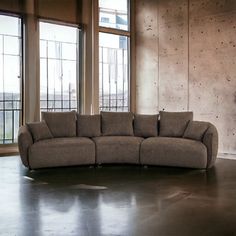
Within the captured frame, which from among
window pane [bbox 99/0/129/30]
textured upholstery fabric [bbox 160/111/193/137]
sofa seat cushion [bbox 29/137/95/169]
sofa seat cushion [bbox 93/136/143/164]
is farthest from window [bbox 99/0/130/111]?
sofa seat cushion [bbox 29/137/95/169]

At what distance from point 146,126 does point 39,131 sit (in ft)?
6.01

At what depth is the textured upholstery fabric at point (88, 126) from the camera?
6.09 meters

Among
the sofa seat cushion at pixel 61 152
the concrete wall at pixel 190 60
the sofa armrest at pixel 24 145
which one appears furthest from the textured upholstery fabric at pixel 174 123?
the sofa armrest at pixel 24 145

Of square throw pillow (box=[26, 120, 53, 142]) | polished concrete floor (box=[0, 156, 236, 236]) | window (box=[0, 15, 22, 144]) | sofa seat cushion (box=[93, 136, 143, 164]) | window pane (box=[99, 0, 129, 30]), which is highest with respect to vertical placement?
window pane (box=[99, 0, 129, 30])

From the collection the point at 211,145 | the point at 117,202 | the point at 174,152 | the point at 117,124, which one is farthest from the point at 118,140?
the point at 117,202

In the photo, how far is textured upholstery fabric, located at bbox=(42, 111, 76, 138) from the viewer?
5918 mm

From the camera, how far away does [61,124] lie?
596 cm

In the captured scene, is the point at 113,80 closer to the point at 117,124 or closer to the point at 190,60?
the point at 190,60

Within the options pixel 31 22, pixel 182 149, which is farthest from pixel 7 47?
pixel 182 149

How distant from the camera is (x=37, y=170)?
5328mm

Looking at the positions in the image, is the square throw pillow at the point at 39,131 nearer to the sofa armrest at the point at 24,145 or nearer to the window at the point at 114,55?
the sofa armrest at the point at 24,145

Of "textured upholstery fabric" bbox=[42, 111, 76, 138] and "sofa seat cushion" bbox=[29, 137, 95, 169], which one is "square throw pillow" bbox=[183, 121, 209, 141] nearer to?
"sofa seat cushion" bbox=[29, 137, 95, 169]

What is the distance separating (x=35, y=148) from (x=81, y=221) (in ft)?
8.22

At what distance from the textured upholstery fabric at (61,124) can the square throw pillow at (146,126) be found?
3.64 ft
